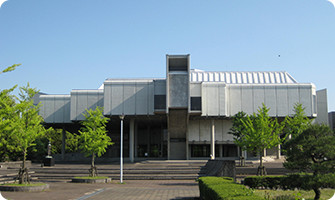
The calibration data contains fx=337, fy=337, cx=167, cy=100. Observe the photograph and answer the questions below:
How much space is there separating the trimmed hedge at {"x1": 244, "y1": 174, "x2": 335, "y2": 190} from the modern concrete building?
2417 centimetres

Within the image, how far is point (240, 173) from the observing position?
3328cm

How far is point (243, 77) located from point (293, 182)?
169 ft

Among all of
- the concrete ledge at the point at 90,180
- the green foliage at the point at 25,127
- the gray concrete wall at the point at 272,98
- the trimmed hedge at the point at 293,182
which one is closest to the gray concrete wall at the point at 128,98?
the gray concrete wall at the point at 272,98

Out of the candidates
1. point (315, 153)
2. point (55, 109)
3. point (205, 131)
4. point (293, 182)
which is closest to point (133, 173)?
point (293, 182)

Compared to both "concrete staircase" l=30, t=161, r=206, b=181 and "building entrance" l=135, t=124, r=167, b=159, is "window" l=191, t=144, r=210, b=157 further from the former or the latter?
"concrete staircase" l=30, t=161, r=206, b=181

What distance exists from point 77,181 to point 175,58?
22885mm

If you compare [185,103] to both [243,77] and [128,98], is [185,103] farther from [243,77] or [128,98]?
[243,77]

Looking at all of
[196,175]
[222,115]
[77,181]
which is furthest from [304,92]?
[77,181]

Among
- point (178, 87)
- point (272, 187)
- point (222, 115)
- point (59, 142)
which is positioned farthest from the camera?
point (59, 142)

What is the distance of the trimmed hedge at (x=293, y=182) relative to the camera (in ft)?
50.0

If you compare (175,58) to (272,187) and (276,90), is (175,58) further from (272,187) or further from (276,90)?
(272,187)

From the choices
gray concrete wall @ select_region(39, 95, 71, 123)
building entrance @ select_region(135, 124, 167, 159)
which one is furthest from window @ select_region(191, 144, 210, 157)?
gray concrete wall @ select_region(39, 95, 71, 123)

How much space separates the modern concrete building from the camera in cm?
4684

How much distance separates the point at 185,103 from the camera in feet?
149
